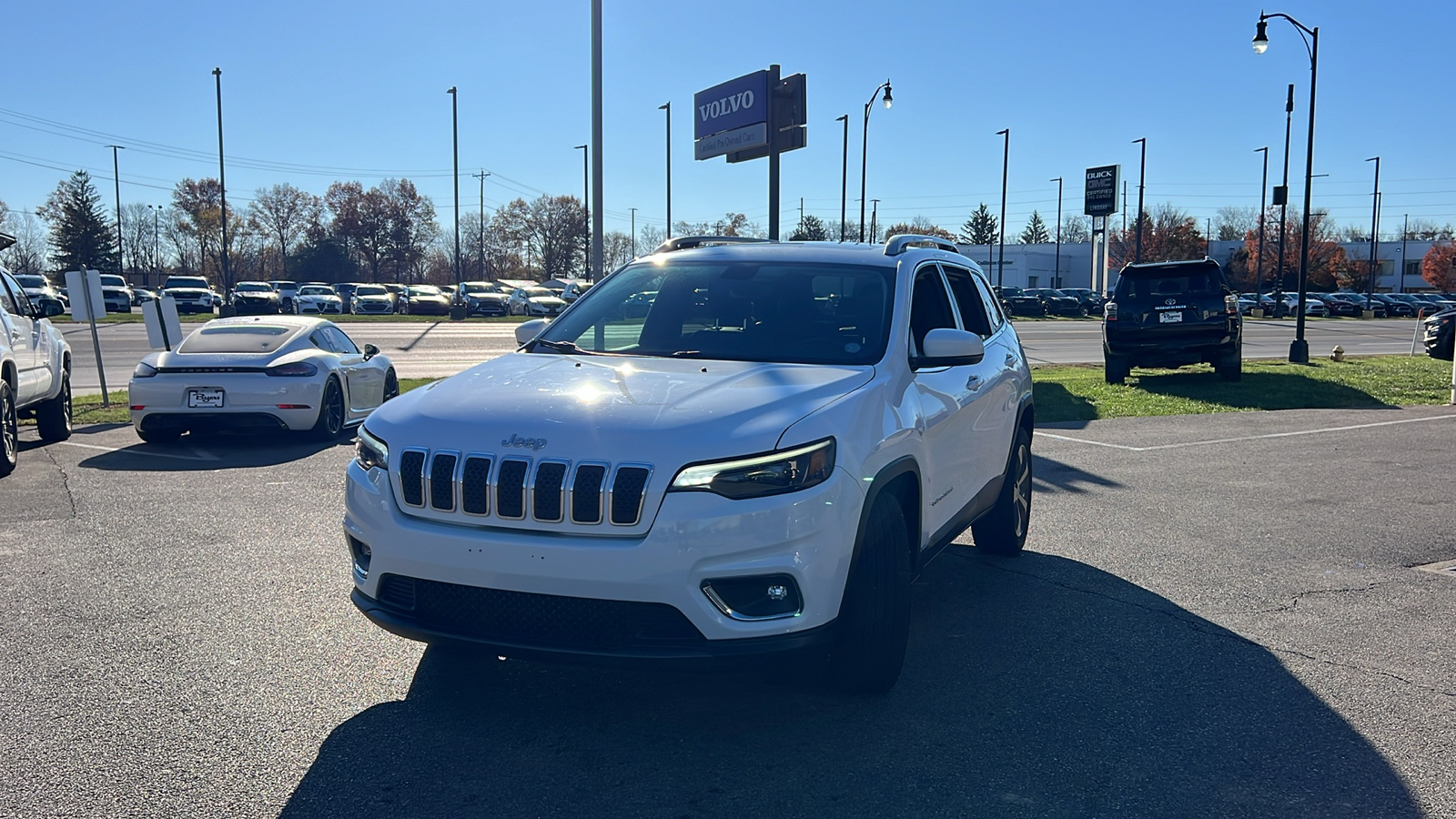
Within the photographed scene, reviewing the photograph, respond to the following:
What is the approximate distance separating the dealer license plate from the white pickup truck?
1.40m

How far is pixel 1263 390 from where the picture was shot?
676 inches

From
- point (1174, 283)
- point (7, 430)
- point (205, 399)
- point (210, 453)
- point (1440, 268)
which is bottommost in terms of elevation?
point (210, 453)

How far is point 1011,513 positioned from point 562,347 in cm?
292

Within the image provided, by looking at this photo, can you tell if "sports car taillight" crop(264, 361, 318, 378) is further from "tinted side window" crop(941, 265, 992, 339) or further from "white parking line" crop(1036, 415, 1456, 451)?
"white parking line" crop(1036, 415, 1456, 451)

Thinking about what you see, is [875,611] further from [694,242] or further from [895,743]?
[694,242]

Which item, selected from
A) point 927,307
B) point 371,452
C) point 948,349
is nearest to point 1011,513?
point 927,307

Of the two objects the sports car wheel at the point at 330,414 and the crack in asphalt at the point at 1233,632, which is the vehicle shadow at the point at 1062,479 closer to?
the crack in asphalt at the point at 1233,632

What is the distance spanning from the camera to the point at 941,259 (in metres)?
5.91

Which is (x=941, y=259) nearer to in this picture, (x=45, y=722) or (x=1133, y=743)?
(x=1133, y=743)

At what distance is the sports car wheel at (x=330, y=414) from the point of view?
11.4 meters

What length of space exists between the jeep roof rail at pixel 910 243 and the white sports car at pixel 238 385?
7318 mm

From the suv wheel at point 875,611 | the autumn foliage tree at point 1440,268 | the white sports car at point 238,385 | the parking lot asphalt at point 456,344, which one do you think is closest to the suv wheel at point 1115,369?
the parking lot asphalt at point 456,344

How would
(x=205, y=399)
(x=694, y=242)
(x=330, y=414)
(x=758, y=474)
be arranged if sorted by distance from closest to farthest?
(x=758, y=474) → (x=694, y=242) → (x=205, y=399) → (x=330, y=414)

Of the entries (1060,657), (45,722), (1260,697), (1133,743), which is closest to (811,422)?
(1133,743)
